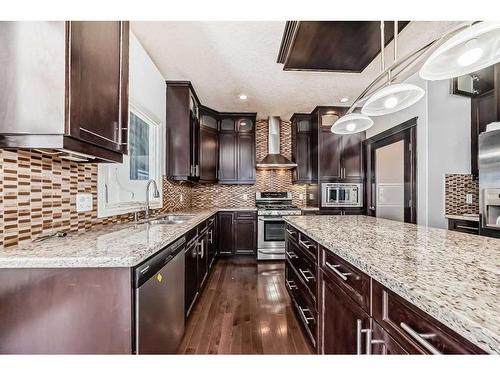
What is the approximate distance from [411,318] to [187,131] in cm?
307

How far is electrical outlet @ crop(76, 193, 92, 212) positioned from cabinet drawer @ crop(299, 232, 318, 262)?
1.53 metres

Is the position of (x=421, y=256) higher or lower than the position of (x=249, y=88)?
lower

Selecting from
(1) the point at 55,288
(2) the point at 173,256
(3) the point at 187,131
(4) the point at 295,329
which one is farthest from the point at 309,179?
(1) the point at 55,288

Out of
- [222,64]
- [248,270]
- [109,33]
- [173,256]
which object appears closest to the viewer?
[109,33]

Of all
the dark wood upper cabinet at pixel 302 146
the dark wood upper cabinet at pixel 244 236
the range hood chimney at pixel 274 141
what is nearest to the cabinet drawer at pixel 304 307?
the dark wood upper cabinet at pixel 244 236

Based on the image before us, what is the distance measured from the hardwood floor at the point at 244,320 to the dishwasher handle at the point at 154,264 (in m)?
0.80

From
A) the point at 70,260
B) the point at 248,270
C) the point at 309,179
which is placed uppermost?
the point at 309,179

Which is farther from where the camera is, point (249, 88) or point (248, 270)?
point (248, 270)

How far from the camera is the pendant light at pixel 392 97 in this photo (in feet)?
4.20

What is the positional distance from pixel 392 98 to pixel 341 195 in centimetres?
292

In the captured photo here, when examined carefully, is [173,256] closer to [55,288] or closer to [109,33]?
[55,288]

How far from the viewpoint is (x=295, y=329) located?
202 cm

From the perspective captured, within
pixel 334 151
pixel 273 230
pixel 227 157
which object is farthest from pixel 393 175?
pixel 227 157

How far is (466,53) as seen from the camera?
Answer: 955 mm
